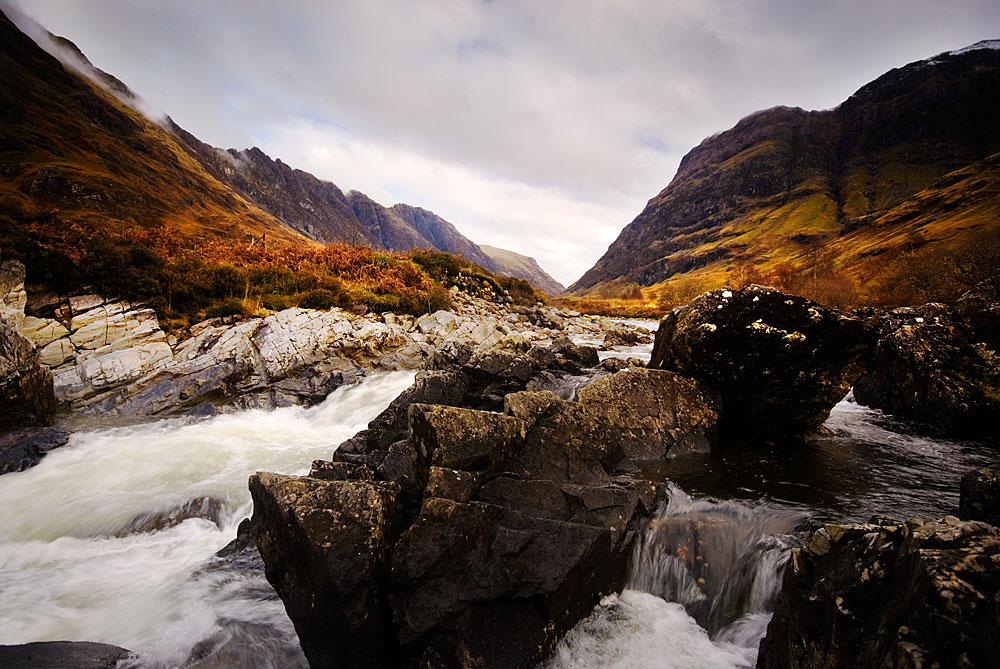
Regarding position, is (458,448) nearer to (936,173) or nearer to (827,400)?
(827,400)

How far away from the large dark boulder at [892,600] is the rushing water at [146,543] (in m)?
5.73

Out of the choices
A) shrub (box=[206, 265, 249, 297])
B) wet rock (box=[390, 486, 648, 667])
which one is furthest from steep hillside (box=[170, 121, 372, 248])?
wet rock (box=[390, 486, 648, 667])

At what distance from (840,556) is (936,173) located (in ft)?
788

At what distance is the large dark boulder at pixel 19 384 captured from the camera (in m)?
10.6

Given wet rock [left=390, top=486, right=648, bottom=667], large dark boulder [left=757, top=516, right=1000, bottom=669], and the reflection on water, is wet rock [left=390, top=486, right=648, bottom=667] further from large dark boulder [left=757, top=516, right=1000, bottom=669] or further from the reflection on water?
the reflection on water

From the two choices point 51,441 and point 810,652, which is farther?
point 51,441

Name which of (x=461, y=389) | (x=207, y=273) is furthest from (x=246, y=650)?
(x=207, y=273)

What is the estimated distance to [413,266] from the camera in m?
28.5

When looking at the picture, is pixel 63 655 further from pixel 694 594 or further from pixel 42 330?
pixel 42 330

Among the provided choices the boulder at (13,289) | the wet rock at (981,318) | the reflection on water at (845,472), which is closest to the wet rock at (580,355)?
the reflection on water at (845,472)

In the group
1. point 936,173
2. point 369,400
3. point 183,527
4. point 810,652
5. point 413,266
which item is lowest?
point 183,527

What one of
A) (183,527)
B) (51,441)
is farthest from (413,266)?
(183,527)

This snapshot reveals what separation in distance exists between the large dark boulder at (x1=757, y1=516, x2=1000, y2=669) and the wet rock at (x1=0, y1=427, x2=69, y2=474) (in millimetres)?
15725

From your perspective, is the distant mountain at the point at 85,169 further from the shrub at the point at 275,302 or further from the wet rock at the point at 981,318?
the wet rock at the point at 981,318
